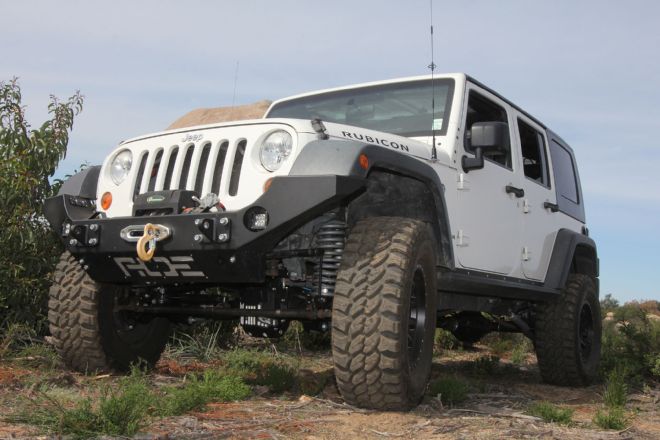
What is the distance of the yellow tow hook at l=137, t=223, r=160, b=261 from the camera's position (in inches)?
141

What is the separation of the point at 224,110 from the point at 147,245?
29674 mm

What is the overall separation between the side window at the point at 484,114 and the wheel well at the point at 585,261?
5.39 ft

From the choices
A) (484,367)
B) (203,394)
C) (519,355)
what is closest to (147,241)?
(203,394)

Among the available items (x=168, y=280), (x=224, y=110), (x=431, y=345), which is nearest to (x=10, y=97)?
(x=168, y=280)

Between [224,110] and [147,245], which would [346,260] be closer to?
[147,245]

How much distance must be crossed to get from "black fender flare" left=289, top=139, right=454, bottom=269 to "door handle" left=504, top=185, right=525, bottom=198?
4.42ft

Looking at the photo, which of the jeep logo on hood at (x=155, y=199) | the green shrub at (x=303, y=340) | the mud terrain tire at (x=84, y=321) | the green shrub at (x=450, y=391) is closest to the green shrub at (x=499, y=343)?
the green shrub at (x=303, y=340)

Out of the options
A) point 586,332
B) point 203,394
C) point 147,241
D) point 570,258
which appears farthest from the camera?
point 586,332

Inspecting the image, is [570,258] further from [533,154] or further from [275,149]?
[275,149]

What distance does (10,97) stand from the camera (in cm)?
661

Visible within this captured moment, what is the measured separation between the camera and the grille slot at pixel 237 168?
3.78m

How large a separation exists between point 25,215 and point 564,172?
4926mm

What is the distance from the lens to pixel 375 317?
3.50 metres

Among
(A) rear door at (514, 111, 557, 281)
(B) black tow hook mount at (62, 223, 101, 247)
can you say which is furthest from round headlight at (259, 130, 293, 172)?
(A) rear door at (514, 111, 557, 281)
